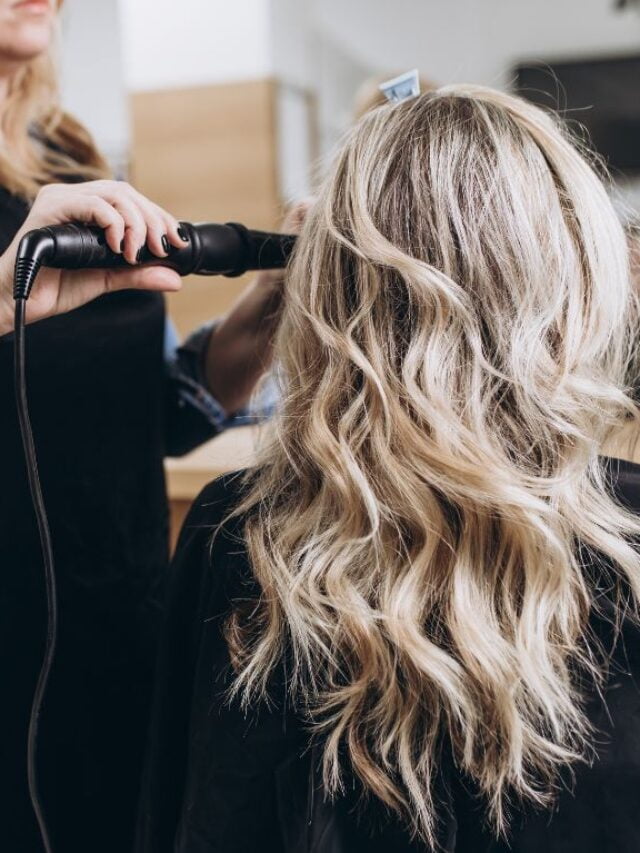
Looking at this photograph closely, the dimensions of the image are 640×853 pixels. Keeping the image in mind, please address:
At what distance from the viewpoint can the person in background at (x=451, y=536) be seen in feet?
2.34

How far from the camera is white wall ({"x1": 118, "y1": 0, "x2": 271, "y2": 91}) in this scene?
353 cm

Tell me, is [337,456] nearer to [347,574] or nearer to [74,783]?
[347,574]

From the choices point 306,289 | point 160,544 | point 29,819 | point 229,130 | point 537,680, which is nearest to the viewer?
point 537,680

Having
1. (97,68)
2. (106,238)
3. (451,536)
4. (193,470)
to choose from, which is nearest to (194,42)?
(97,68)

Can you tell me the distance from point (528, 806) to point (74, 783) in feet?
1.71

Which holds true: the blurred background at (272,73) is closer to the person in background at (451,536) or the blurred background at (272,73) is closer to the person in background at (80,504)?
the person in background at (80,504)

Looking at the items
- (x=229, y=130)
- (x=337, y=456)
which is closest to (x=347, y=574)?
(x=337, y=456)

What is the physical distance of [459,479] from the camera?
716 mm

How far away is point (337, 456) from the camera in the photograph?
751mm

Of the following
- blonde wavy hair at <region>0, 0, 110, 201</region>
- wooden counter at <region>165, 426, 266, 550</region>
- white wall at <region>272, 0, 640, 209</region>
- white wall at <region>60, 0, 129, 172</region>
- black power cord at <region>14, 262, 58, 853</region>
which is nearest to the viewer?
black power cord at <region>14, 262, 58, 853</region>

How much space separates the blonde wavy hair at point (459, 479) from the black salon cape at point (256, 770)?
2 cm

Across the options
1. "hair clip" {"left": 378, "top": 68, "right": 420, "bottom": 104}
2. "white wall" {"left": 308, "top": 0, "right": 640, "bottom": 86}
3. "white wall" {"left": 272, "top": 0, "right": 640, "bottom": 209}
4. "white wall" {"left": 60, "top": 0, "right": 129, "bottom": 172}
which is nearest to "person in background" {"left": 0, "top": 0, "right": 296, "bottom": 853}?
"hair clip" {"left": 378, "top": 68, "right": 420, "bottom": 104}

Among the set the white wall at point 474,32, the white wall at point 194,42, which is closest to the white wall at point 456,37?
the white wall at point 474,32

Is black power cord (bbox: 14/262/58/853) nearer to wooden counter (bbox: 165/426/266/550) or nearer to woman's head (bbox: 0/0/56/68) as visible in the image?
woman's head (bbox: 0/0/56/68)
